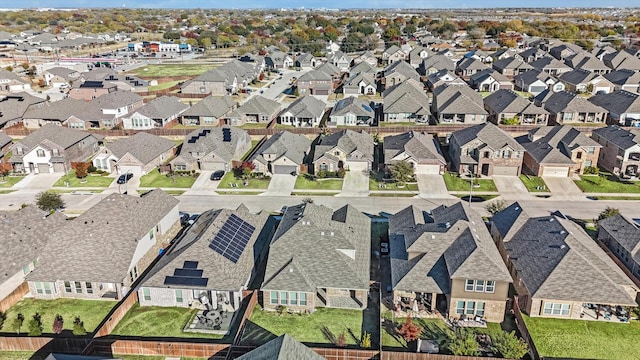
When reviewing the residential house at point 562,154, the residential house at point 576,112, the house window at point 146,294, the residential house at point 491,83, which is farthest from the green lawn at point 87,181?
the residential house at point 491,83

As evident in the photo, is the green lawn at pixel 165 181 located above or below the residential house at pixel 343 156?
Answer: below

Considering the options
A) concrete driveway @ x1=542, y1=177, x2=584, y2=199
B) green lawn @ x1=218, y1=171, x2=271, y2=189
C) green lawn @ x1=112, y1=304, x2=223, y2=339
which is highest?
concrete driveway @ x1=542, y1=177, x2=584, y2=199

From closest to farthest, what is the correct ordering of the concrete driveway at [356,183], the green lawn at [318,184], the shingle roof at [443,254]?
the shingle roof at [443,254] → the concrete driveway at [356,183] → the green lawn at [318,184]

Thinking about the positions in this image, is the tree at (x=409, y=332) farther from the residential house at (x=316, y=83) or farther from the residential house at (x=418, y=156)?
the residential house at (x=316, y=83)

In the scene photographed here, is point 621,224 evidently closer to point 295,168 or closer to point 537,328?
point 537,328

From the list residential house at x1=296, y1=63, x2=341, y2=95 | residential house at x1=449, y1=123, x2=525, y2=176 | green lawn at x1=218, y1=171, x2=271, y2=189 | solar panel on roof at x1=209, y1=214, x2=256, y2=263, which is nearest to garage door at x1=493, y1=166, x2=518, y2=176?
residential house at x1=449, y1=123, x2=525, y2=176

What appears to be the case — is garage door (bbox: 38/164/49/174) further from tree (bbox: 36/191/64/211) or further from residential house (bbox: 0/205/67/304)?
residential house (bbox: 0/205/67/304)

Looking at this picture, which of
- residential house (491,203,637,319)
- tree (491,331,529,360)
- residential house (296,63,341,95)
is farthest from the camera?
residential house (296,63,341,95)
